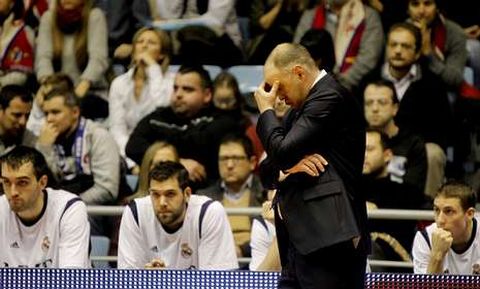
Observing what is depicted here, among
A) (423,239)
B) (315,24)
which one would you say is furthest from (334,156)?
(315,24)

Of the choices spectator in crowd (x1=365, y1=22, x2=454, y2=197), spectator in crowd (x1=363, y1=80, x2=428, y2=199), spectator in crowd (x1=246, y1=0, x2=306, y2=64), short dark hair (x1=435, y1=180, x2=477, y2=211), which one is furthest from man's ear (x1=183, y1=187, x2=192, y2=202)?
spectator in crowd (x1=246, y1=0, x2=306, y2=64)

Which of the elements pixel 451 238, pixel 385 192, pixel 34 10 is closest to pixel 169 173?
pixel 451 238

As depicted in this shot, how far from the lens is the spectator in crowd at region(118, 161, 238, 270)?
8461mm

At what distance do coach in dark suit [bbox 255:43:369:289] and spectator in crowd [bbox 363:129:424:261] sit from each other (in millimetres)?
3105

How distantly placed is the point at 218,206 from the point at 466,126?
277 cm

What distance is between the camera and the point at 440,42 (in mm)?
10828

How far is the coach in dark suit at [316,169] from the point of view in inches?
240

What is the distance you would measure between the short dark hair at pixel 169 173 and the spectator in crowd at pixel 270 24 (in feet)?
9.48

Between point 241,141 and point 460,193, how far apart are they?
6.35 ft

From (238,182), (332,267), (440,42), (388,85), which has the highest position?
(440,42)

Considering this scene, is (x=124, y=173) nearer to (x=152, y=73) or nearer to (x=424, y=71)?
(x=152, y=73)

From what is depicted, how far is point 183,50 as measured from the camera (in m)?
11.2

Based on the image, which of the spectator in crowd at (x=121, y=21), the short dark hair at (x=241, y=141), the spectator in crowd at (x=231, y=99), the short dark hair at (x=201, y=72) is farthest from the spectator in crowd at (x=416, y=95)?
the spectator in crowd at (x=121, y=21)

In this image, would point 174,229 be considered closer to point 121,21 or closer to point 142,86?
point 142,86
